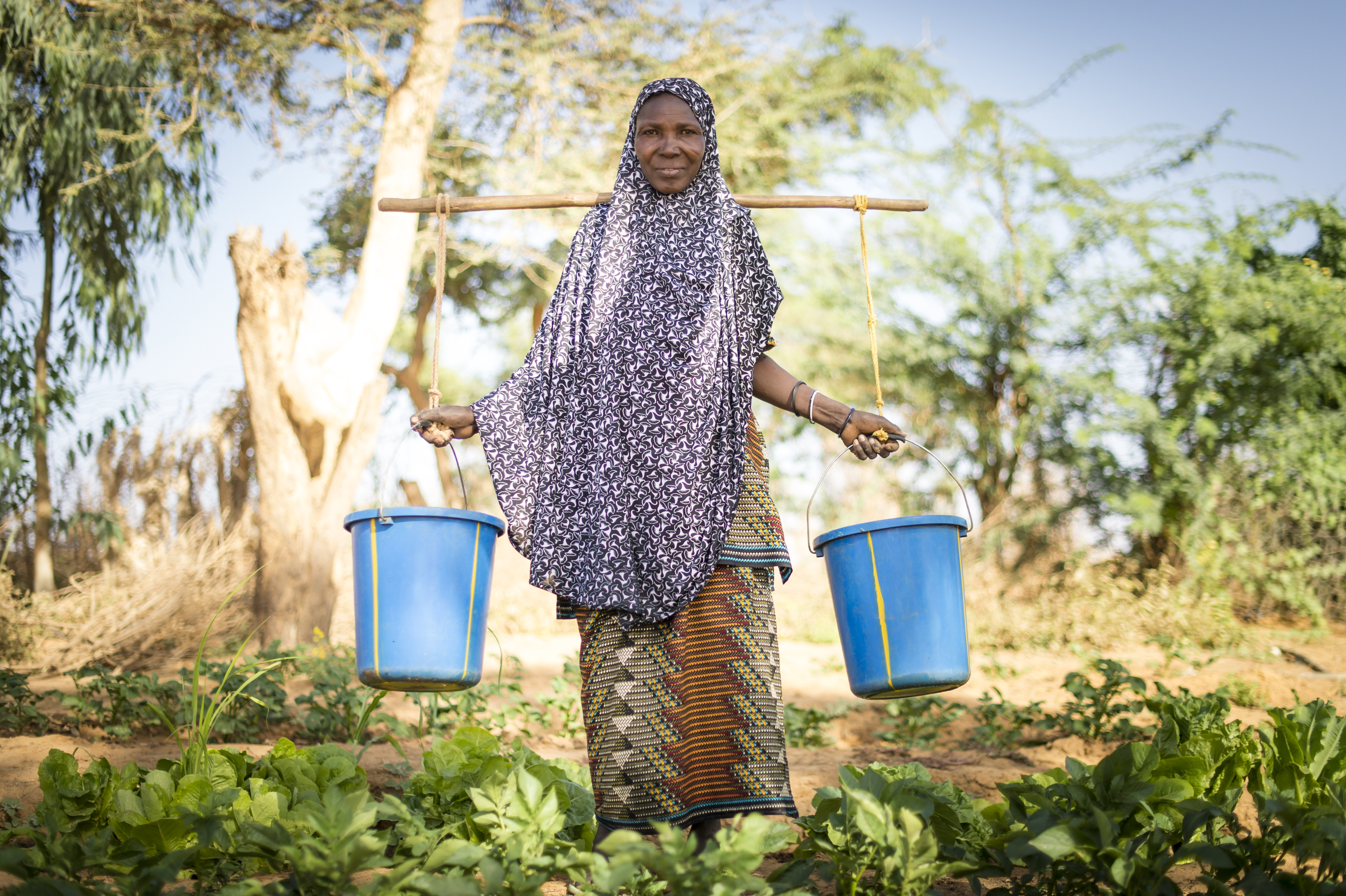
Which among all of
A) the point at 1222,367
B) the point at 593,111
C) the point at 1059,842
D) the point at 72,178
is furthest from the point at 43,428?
the point at 1222,367

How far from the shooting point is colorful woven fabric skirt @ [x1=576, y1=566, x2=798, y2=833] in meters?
2.34

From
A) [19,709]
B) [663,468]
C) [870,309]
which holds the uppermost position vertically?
[870,309]

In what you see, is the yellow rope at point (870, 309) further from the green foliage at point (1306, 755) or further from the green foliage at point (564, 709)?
the green foliage at point (564, 709)

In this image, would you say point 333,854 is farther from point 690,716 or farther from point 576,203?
point 576,203

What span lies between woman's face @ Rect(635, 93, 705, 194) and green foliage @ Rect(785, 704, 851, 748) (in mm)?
2472

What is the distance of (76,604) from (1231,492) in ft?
26.6

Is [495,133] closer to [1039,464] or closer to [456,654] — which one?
[1039,464]

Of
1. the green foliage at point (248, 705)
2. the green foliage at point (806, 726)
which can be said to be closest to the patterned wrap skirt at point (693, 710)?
the green foliage at point (248, 705)

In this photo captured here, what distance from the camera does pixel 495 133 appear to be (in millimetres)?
9508

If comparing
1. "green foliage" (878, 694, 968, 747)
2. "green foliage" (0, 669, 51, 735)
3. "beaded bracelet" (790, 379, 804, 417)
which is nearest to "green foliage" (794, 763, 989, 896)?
"beaded bracelet" (790, 379, 804, 417)

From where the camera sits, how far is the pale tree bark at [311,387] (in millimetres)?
6734

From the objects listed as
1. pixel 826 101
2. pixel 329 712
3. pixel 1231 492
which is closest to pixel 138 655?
pixel 329 712

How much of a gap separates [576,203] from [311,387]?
452cm

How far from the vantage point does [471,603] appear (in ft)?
8.27
